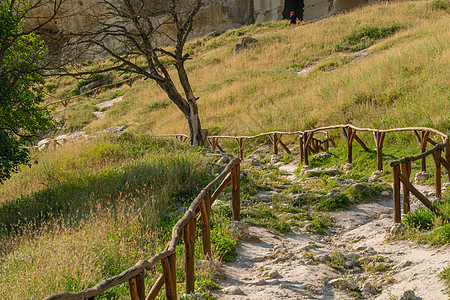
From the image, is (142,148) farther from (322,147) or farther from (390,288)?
(390,288)

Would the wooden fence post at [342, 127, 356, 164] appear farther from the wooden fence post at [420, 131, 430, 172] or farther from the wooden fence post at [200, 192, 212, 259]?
the wooden fence post at [200, 192, 212, 259]

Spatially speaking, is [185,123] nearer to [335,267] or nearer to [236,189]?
[236,189]

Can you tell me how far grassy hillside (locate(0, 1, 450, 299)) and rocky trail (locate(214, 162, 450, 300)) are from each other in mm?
423

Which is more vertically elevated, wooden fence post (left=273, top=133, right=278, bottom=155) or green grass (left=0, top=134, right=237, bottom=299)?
green grass (left=0, top=134, right=237, bottom=299)

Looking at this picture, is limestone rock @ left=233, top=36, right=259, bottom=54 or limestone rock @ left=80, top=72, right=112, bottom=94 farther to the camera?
limestone rock @ left=80, top=72, right=112, bottom=94

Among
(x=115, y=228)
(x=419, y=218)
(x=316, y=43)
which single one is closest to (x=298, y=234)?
(x=419, y=218)

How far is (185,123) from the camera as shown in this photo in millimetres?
18609

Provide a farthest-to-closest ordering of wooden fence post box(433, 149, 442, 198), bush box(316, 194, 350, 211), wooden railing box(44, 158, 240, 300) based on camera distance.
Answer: bush box(316, 194, 350, 211)
wooden fence post box(433, 149, 442, 198)
wooden railing box(44, 158, 240, 300)

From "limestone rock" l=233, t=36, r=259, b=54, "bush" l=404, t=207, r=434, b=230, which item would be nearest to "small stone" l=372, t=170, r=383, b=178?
"bush" l=404, t=207, r=434, b=230

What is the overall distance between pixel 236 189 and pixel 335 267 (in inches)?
72.3

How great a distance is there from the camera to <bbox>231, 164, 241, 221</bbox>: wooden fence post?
642cm

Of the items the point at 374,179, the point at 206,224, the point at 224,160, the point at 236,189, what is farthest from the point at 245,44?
the point at 206,224

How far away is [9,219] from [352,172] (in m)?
6.93

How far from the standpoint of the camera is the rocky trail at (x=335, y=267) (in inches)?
177
